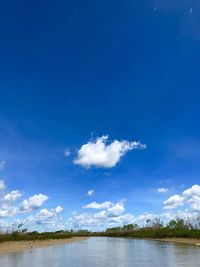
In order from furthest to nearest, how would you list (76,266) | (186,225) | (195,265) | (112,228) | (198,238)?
1. (112,228)
2. (186,225)
3. (198,238)
4. (76,266)
5. (195,265)

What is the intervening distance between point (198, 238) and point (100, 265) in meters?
36.2

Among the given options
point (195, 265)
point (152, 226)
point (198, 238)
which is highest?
point (152, 226)

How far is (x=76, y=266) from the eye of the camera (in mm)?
20094

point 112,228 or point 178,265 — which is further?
point 112,228

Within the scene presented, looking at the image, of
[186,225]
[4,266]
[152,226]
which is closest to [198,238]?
[186,225]

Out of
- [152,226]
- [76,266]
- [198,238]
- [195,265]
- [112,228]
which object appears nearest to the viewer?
[195,265]

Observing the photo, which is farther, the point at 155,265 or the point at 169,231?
the point at 169,231

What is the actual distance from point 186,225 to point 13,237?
34827mm

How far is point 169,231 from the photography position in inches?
2859

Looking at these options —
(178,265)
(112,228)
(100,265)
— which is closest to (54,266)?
(100,265)

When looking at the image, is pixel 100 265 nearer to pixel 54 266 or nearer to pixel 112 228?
pixel 54 266

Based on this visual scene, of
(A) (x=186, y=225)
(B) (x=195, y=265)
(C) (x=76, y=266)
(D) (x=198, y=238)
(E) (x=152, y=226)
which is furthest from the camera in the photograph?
(E) (x=152, y=226)

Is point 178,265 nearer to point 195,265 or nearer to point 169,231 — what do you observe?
point 195,265

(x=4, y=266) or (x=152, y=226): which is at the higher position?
(x=152, y=226)
